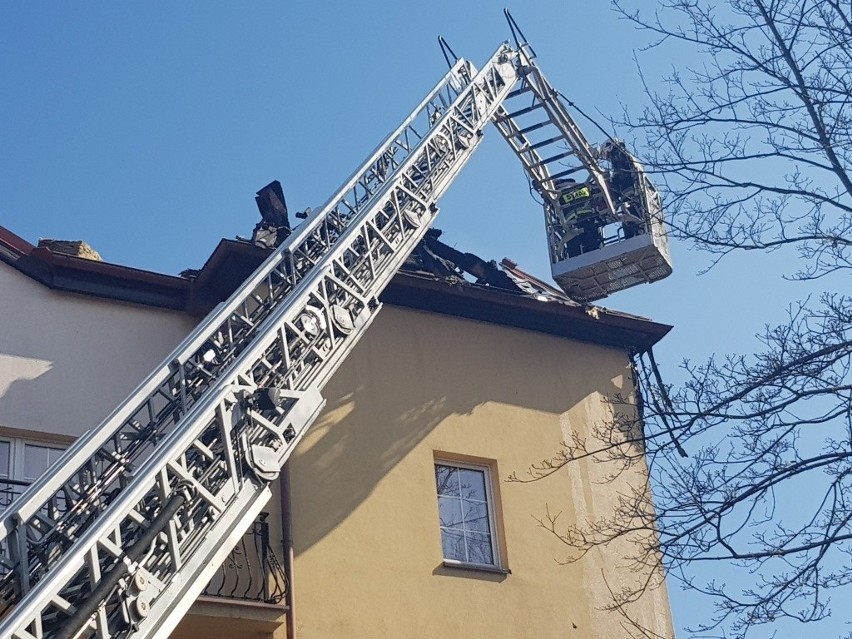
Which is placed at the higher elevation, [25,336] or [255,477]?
[25,336]

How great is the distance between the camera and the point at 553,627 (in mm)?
14062

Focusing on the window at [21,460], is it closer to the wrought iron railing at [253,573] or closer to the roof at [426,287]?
the roof at [426,287]

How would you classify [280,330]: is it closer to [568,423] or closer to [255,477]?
[255,477]

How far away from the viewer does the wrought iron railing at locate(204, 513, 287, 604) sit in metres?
12.3

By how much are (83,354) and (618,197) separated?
7.29 metres

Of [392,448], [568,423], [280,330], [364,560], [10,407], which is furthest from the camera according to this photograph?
[568,423]

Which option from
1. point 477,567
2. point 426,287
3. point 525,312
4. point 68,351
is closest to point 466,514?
point 477,567

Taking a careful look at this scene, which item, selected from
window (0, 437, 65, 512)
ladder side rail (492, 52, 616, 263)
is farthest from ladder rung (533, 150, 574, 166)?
window (0, 437, 65, 512)

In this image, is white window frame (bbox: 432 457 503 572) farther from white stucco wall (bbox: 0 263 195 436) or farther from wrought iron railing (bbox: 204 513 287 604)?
white stucco wall (bbox: 0 263 195 436)

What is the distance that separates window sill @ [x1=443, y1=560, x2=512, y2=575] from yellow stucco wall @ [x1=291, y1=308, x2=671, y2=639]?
6 cm

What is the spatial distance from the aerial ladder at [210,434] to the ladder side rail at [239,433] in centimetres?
1

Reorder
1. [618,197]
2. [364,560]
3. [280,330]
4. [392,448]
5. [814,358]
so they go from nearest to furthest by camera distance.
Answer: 1. [814,358]
2. [280,330]
3. [364,560]
4. [392,448]
5. [618,197]

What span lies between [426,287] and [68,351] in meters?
4.06

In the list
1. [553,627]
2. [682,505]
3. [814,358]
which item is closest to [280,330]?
[682,505]
